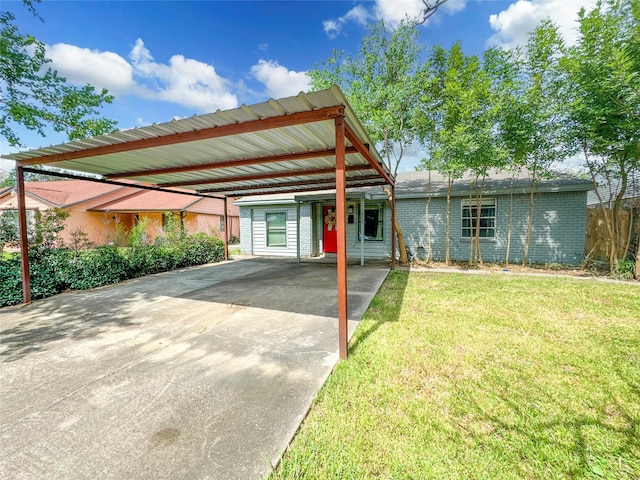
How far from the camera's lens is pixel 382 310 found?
4.53m

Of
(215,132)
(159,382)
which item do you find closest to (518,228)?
(215,132)

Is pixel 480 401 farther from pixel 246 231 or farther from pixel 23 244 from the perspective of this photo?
pixel 246 231

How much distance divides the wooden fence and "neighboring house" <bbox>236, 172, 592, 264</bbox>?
1.37 ft

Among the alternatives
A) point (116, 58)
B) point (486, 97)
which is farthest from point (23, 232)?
point (486, 97)

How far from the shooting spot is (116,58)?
10648 mm

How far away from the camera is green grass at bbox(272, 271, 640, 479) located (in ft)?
5.49

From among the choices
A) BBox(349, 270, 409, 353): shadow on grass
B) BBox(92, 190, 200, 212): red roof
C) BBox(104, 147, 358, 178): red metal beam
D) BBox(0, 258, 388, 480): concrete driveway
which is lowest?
BBox(0, 258, 388, 480): concrete driveway

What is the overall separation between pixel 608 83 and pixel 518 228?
4593 mm

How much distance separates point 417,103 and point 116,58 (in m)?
11.7

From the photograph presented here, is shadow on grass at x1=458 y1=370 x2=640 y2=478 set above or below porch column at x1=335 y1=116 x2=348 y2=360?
below

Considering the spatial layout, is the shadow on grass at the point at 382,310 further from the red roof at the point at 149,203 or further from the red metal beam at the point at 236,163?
the red roof at the point at 149,203

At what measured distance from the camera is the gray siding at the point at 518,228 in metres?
8.34

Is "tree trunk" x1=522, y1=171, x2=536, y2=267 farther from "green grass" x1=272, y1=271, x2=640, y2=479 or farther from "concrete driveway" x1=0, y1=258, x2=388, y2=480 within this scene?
"concrete driveway" x1=0, y1=258, x2=388, y2=480

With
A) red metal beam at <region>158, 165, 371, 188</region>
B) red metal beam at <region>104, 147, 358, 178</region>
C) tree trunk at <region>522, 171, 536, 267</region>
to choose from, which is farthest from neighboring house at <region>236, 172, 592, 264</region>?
red metal beam at <region>104, 147, 358, 178</region>
